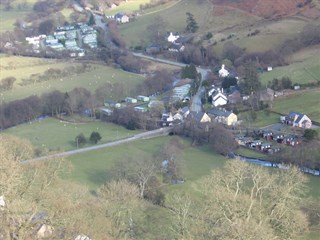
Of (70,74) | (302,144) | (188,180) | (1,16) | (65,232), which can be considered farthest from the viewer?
(1,16)

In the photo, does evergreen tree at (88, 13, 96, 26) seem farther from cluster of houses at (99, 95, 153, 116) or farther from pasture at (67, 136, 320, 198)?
pasture at (67, 136, 320, 198)

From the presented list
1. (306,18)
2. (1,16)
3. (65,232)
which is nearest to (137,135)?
(65,232)

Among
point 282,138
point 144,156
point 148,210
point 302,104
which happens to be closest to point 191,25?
point 302,104

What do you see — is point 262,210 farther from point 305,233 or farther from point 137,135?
point 137,135

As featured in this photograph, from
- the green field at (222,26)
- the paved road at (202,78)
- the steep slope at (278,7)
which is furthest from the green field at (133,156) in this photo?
the steep slope at (278,7)

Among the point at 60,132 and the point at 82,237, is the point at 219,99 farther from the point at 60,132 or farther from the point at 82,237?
the point at 82,237

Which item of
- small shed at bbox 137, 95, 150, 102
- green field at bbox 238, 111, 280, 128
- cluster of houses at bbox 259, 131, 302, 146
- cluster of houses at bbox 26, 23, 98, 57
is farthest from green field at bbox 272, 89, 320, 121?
cluster of houses at bbox 26, 23, 98, 57
